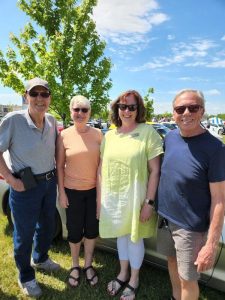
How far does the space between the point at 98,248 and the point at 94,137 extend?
1.45 m

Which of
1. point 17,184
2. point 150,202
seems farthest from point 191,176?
point 17,184

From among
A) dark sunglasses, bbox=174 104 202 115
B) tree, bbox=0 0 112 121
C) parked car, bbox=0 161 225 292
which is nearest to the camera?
dark sunglasses, bbox=174 104 202 115

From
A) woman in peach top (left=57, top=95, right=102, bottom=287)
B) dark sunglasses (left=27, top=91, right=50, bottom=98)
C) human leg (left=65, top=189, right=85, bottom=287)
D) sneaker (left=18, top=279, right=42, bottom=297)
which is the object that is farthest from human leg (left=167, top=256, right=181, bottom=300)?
dark sunglasses (left=27, top=91, right=50, bottom=98)

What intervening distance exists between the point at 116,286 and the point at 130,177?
1199 mm

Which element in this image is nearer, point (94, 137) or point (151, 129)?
point (151, 129)

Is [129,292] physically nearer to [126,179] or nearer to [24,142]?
[126,179]

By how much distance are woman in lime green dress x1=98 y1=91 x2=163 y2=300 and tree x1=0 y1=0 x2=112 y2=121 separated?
5.40 meters

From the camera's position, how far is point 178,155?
7.13ft

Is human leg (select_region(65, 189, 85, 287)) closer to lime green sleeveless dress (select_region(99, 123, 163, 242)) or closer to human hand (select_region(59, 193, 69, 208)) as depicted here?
human hand (select_region(59, 193, 69, 208))

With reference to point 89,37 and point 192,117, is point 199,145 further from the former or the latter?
point 89,37

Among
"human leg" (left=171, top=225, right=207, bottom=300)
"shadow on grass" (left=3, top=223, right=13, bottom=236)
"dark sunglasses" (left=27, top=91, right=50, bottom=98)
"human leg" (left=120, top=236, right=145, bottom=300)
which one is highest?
"dark sunglasses" (left=27, top=91, right=50, bottom=98)

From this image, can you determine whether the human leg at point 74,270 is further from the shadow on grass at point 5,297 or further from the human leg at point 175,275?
the human leg at point 175,275

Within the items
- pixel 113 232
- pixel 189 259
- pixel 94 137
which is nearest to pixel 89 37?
pixel 94 137

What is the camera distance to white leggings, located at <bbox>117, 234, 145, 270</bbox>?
2816 mm
